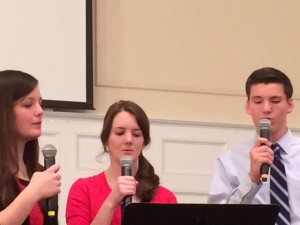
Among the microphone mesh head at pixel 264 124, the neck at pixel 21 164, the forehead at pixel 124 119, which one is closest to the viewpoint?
the neck at pixel 21 164

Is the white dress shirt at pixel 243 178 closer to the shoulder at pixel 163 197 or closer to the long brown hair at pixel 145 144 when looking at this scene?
the shoulder at pixel 163 197

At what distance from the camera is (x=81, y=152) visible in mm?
5336

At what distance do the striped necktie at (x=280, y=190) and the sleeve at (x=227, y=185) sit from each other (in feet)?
0.42

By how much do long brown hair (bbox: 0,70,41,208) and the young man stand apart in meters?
0.86

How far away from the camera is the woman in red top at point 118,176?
3.32 m

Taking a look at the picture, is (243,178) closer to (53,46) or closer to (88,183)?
(88,183)

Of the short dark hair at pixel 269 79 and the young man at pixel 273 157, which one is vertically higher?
the short dark hair at pixel 269 79


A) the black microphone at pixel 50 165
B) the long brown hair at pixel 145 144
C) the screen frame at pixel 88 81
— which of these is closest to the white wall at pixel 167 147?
the screen frame at pixel 88 81

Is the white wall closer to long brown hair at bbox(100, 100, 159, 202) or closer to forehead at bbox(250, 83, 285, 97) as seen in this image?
long brown hair at bbox(100, 100, 159, 202)

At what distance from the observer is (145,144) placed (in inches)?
138

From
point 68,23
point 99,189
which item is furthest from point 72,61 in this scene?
point 99,189

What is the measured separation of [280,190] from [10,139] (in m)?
1.23

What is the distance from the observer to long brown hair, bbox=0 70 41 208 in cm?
293

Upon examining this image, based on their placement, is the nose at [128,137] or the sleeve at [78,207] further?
the nose at [128,137]
